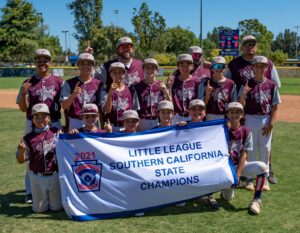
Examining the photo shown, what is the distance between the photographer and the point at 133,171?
566 cm

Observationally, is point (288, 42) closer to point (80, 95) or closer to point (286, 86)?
point (286, 86)

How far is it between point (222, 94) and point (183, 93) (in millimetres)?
643

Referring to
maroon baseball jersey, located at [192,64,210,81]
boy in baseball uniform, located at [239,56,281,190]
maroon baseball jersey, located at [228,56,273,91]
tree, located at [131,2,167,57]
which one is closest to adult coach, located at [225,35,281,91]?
maroon baseball jersey, located at [228,56,273,91]

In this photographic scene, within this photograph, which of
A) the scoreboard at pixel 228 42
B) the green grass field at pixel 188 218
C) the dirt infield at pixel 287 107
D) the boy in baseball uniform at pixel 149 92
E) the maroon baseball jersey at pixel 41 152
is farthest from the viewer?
the scoreboard at pixel 228 42

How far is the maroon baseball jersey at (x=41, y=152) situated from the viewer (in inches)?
227

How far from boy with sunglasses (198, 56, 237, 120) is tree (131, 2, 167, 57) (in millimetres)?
47145

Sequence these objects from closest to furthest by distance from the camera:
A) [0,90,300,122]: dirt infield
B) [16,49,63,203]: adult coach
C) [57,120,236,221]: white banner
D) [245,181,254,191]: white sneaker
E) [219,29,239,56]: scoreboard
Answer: [57,120,236,221]: white banner < [16,49,63,203]: adult coach < [245,181,254,191]: white sneaker < [0,90,300,122]: dirt infield < [219,29,239,56]: scoreboard

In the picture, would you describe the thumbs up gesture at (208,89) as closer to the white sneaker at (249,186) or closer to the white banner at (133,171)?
the white banner at (133,171)

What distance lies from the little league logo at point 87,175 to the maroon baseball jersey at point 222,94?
7.18 feet

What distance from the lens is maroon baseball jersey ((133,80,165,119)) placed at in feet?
20.8

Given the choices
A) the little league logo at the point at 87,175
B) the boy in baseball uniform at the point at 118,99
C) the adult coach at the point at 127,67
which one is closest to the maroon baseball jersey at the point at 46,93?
the boy in baseball uniform at the point at 118,99

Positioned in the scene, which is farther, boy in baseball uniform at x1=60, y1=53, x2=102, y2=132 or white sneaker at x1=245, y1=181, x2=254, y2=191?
white sneaker at x1=245, y1=181, x2=254, y2=191

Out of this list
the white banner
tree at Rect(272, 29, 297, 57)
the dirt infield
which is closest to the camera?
the white banner

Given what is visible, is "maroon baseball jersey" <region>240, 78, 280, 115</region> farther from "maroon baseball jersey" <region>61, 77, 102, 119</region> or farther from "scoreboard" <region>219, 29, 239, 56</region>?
"scoreboard" <region>219, 29, 239, 56</region>
